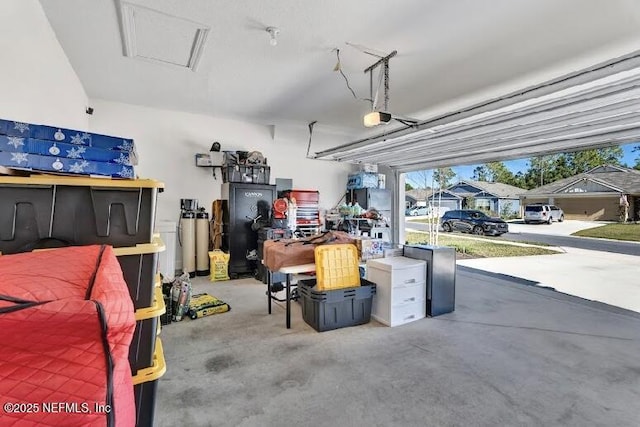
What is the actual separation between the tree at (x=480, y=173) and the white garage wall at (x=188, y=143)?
12.1ft

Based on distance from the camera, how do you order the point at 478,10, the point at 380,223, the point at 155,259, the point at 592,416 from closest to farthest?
the point at 155,259, the point at 592,416, the point at 478,10, the point at 380,223

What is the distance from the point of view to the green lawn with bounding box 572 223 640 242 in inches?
228

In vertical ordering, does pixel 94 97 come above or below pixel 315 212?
above

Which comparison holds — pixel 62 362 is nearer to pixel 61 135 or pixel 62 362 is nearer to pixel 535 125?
pixel 61 135

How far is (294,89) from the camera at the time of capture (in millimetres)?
4613

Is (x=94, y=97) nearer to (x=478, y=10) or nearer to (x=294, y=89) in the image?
(x=294, y=89)

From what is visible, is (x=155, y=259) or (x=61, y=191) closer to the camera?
(x=61, y=191)

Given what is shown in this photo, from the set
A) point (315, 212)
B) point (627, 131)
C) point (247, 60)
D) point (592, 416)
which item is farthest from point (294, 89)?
point (592, 416)

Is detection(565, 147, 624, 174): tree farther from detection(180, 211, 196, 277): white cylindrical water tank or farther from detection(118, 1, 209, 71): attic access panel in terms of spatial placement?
detection(180, 211, 196, 277): white cylindrical water tank

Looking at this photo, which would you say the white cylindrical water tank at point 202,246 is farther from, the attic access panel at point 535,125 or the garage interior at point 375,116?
the attic access panel at point 535,125

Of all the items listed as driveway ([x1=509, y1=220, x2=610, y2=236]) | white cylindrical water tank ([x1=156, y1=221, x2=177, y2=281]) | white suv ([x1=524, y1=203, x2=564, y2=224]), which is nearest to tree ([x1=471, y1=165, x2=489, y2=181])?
white suv ([x1=524, y1=203, x2=564, y2=224])

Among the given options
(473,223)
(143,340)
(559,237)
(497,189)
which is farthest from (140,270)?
(559,237)

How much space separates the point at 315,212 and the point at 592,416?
5022mm

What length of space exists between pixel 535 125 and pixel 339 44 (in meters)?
2.62
